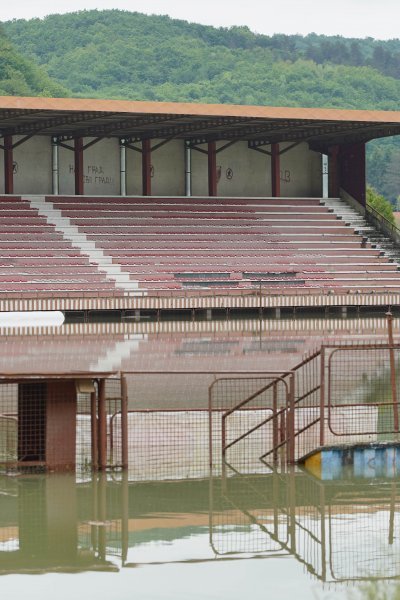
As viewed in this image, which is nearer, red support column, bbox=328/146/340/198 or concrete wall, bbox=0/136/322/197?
concrete wall, bbox=0/136/322/197

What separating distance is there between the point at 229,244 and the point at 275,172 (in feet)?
25.4

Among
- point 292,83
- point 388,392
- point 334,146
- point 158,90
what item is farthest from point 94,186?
point 292,83

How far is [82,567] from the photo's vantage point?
11.5 m

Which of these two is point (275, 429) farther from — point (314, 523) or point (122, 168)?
point (122, 168)

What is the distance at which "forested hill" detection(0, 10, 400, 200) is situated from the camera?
159 meters

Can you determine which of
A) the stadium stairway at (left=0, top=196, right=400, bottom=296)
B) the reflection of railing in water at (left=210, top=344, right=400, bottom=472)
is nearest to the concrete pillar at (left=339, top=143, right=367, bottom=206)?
the stadium stairway at (left=0, top=196, right=400, bottom=296)

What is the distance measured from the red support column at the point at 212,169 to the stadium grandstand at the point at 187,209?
5 cm

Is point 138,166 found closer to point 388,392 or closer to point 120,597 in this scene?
Answer: point 388,392

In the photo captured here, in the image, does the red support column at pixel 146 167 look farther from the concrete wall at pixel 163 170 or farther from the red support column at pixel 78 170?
the red support column at pixel 78 170

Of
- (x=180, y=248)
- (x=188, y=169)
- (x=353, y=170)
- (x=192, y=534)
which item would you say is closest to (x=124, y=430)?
(x=192, y=534)

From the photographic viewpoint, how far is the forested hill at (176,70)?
159 meters

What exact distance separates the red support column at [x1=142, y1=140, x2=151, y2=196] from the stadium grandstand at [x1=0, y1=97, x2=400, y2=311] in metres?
0.06

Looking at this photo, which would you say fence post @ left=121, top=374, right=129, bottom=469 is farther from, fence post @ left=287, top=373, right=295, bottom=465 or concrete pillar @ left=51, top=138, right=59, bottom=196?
concrete pillar @ left=51, top=138, right=59, bottom=196

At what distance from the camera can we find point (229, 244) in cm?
5441
